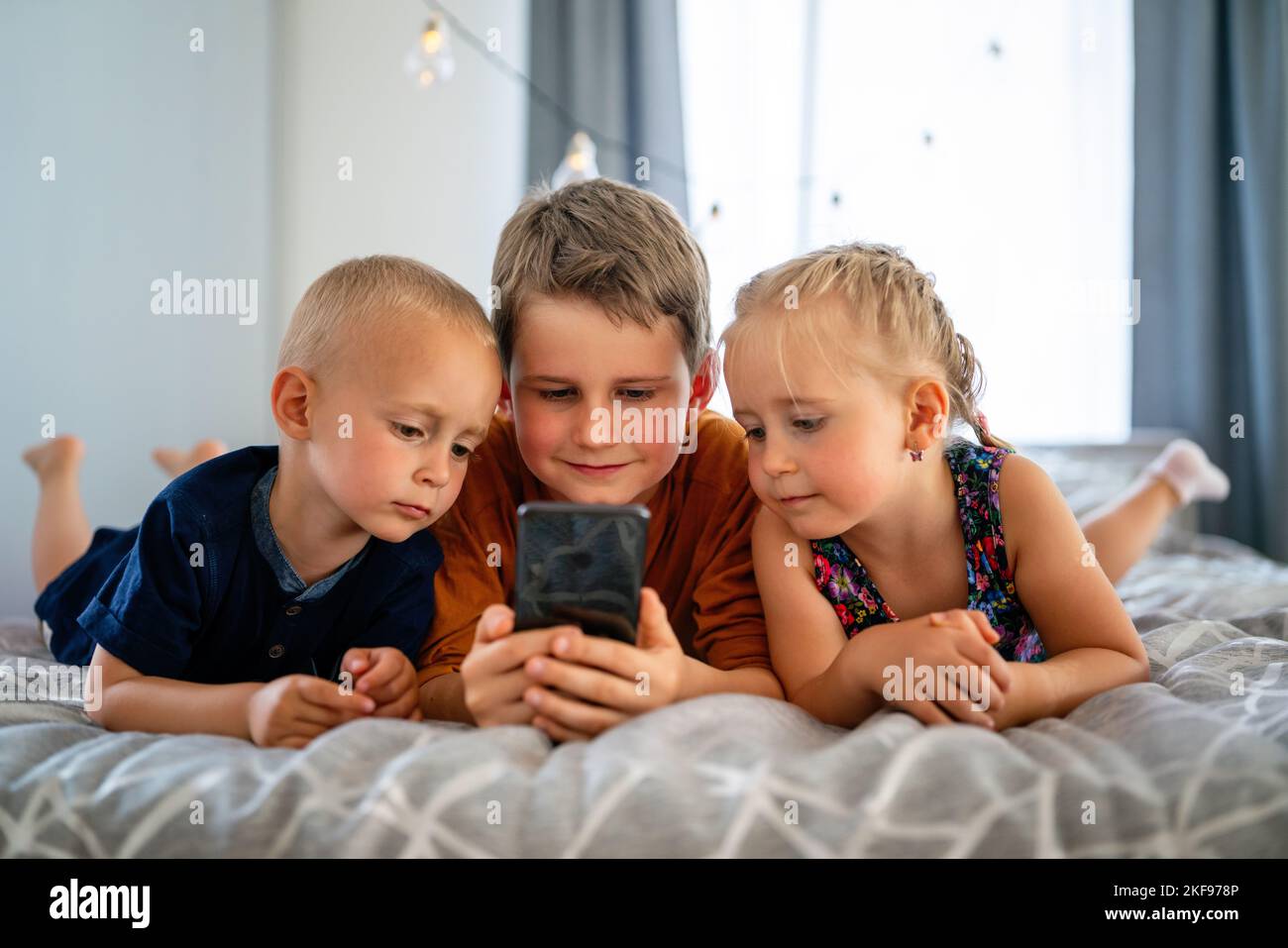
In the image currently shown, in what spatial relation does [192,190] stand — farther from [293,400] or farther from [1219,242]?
[1219,242]

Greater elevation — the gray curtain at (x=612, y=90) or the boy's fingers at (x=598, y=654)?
the gray curtain at (x=612, y=90)

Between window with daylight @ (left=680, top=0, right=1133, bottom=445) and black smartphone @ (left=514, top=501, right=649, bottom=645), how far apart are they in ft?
7.89

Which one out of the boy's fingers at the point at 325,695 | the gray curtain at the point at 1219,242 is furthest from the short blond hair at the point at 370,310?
the gray curtain at the point at 1219,242

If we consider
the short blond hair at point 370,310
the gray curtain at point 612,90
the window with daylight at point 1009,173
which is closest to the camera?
the short blond hair at point 370,310

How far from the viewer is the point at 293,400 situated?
1039mm

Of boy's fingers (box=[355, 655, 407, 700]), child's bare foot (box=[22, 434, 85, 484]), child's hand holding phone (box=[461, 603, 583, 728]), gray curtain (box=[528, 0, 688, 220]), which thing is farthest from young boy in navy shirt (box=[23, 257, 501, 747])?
gray curtain (box=[528, 0, 688, 220])

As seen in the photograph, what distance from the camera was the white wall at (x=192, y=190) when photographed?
2.28 m

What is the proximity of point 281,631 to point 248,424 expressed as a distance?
2.08 metres

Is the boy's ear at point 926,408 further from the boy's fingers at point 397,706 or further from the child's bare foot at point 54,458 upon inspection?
the child's bare foot at point 54,458

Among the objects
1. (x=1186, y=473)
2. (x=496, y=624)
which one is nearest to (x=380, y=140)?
(x=1186, y=473)

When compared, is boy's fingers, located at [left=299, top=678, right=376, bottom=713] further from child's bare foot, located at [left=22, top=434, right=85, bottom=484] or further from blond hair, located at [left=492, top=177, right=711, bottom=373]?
child's bare foot, located at [left=22, top=434, right=85, bottom=484]

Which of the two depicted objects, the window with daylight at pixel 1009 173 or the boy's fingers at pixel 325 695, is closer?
the boy's fingers at pixel 325 695

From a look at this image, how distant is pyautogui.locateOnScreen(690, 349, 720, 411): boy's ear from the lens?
1.24 metres
